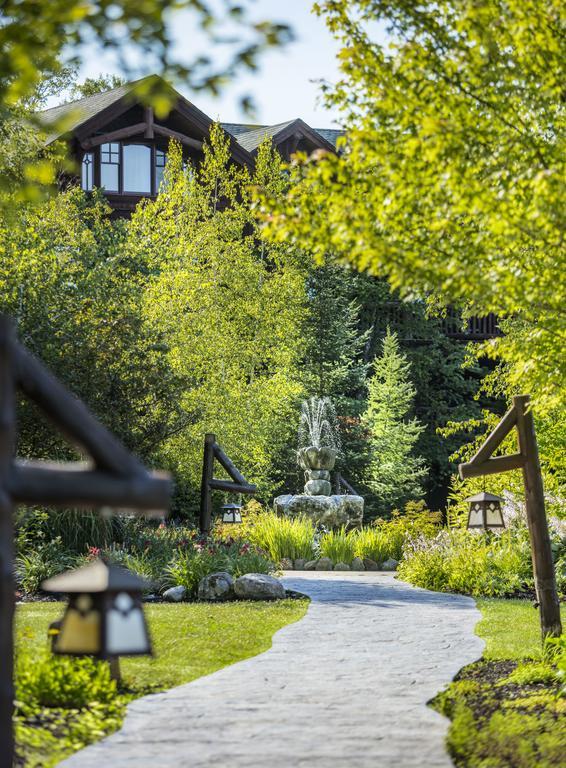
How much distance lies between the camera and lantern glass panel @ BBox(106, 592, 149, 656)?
4.25m

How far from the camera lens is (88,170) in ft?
101

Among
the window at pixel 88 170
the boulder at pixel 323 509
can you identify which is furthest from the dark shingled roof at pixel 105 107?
the boulder at pixel 323 509

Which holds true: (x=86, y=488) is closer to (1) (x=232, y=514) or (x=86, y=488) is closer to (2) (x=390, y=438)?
(1) (x=232, y=514)

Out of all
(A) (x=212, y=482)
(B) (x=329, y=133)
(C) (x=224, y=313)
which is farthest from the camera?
(B) (x=329, y=133)

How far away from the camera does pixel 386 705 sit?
6953 mm

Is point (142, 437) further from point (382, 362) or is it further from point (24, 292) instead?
point (382, 362)

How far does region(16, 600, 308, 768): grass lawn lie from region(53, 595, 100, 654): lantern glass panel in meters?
1.25

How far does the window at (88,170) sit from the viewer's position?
3048cm

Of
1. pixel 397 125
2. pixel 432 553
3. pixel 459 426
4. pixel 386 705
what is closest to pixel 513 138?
pixel 397 125

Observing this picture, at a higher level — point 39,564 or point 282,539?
point 282,539

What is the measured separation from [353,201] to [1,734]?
12.9 feet

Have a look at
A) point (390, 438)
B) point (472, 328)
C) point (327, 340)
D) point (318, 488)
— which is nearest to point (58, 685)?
point (318, 488)

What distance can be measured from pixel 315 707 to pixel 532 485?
2.98 m

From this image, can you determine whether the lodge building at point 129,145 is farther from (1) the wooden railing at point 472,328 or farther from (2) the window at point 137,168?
(1) the wooden railing at point 472,328
